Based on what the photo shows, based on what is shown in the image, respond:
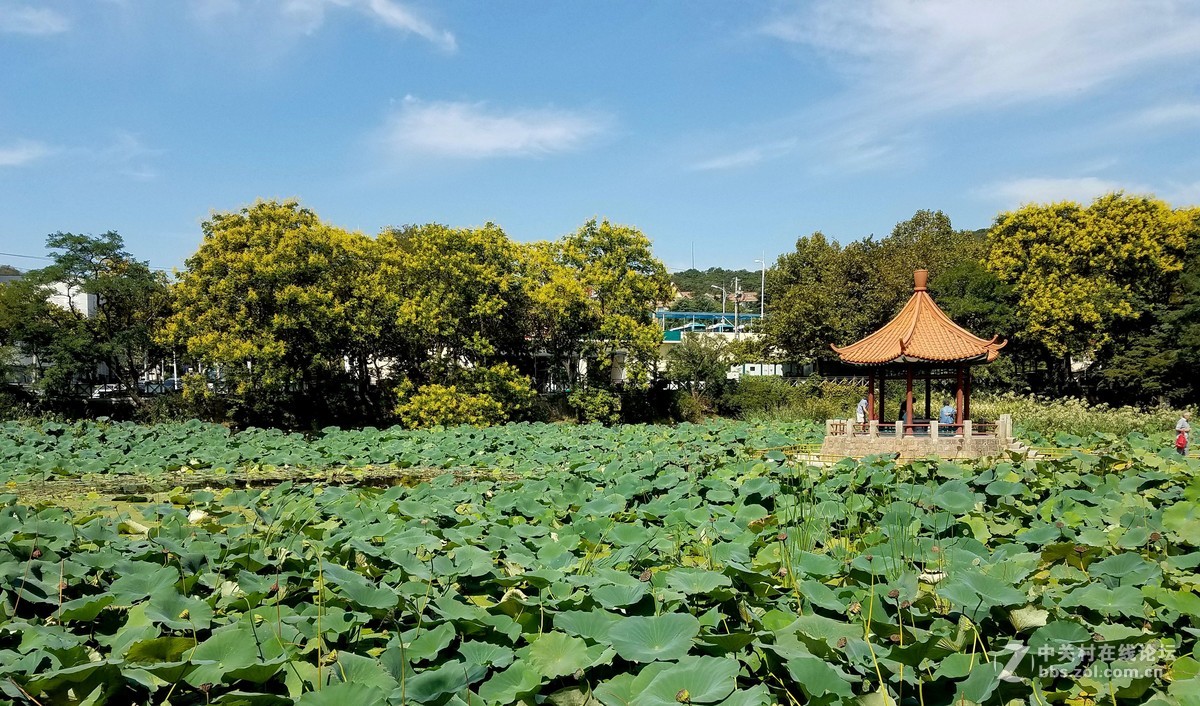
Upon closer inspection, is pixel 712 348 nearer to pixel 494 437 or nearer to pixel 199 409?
pixel 494 437

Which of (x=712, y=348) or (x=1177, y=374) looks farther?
(x=712, y=348)

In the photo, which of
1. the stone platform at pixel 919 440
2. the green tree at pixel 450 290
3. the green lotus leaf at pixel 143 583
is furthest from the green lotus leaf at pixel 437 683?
the green tree at pixel 450 290

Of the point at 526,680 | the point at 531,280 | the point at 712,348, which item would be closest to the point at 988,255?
the point at 712,348

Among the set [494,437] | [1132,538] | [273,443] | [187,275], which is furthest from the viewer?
[187,275]

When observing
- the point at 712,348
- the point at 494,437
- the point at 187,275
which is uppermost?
the point at 187,275

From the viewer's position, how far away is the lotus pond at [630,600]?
6.99 ft

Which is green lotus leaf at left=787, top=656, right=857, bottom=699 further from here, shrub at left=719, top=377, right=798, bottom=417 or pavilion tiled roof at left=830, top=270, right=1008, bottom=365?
shrub at left=719, top=377, right=798, bottom=417

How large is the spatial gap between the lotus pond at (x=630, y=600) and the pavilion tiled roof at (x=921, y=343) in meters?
6.82

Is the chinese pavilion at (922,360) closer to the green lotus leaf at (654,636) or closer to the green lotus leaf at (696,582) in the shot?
the green lotus leaf at (696,582)

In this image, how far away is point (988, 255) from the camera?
23516 mm

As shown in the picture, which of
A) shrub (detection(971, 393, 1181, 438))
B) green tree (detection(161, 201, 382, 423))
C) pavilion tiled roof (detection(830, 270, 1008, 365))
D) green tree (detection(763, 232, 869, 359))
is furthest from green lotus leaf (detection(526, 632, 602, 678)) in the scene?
green tree (detection(763, 232, 869, 359))

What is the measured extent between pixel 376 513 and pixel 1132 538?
12.7ft

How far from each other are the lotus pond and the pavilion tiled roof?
22.4 ft

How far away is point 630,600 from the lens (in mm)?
2564
